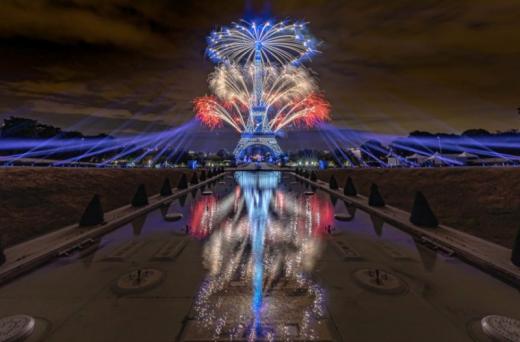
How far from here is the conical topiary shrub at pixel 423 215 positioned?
11.7 m

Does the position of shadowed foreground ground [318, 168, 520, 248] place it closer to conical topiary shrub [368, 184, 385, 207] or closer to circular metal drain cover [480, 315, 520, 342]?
conical topiary shrub [368, 184, 385, 207]

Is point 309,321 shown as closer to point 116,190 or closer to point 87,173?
point 116,190

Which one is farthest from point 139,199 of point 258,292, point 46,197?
point 258,292

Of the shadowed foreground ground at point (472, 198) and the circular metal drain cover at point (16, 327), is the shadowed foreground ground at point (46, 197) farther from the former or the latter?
the shadowed foreground ground at point (472, 198)

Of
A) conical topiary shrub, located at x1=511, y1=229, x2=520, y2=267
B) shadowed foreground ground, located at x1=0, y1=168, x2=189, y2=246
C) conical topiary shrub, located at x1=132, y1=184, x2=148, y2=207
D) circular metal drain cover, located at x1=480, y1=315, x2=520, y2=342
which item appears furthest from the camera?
conical topiary shrub, located at x1=132, y1=184, x2=148, y2=207

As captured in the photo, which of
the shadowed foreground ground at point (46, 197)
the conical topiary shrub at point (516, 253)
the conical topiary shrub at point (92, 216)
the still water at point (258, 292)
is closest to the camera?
the still water at point (258, 292)

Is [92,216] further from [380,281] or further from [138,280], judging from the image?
[380,281]

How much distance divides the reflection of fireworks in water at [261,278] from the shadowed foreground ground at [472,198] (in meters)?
7.10

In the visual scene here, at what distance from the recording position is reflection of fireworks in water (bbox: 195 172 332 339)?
211 inches

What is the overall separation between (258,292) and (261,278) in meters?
0.81

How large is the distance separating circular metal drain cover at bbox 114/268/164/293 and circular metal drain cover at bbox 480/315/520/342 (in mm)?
7338

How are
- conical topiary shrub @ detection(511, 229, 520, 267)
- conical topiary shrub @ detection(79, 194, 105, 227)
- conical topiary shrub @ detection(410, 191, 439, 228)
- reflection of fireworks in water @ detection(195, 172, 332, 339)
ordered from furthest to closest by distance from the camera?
conical topiary shrub @ detection(79, 194, 105, 227), conical topiary shrub @ detection(410, 191, 439, 228), conical topiary shrub @ detection(511, 229, 520, 267), reflection of fireworks in water @ detection(195, 172, 332, 339)

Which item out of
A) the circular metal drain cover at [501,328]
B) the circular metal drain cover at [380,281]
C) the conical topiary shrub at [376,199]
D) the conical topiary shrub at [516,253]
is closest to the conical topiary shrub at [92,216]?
the circular metal drain cover at [380,281]

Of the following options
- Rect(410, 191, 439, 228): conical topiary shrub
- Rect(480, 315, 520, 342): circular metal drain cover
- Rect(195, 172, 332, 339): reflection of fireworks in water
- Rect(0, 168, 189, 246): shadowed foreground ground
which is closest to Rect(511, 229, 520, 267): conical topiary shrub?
Rect(480, 315, 520, 342): circular metal drain cover
